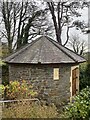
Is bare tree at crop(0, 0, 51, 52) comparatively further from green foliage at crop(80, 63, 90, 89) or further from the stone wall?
the stone wall

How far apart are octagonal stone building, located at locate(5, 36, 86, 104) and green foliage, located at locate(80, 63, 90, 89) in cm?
165

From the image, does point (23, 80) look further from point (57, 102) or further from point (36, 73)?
point (57, 102)

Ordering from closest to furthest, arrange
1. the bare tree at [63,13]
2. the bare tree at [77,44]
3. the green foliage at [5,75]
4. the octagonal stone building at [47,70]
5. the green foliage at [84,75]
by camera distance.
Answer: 1. the octagonal stone building at [47,70]
2. the green foliage at [5,75]
3. the green foliage at [84,75]
4. the bare tree at [77,44]
5. the bare tree at [63,13]

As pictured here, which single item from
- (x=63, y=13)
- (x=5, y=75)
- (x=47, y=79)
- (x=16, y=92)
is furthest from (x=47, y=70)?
(x=63, y=13)

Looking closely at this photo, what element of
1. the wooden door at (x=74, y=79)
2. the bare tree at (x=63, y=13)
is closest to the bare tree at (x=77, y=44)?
the bare tree at (x=63, y=13)

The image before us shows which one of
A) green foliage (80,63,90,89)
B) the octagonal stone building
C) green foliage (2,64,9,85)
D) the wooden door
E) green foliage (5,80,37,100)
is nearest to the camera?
green foliage (5,80,37,100)

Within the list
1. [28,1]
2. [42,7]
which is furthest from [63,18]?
[28,1]

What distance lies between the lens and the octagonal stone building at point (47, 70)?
827 centimetres

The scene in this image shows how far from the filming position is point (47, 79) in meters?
8.29

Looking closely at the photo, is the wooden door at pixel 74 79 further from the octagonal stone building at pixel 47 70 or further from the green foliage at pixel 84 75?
the green foliage at pixel 84 75

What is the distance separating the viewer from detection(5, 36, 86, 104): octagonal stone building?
8.27 meters

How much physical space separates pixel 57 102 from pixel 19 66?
170 cm

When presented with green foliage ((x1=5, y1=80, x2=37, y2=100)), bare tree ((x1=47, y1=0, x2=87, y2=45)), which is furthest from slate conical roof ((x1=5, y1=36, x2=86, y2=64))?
bare tree ((x1=47, y1=0, x2=87, y2=45))

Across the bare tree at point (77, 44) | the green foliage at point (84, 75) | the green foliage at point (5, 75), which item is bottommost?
the green foliage at point (84, 75)
